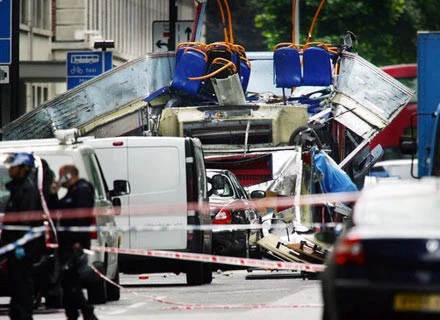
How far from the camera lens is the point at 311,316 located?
701 inches

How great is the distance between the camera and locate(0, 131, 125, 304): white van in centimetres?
1883

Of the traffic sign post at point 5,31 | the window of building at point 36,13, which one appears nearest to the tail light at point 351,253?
the traffic sign post at point 5,31

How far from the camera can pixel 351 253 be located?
40.4 ft

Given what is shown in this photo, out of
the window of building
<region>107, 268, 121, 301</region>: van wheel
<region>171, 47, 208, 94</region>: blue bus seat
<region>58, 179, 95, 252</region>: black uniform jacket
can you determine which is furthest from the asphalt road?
the window of building

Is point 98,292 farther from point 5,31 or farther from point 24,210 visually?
point 5,31

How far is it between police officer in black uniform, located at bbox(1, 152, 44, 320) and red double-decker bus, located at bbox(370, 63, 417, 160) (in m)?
38.2

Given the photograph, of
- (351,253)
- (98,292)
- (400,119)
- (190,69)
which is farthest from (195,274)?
(400,119)

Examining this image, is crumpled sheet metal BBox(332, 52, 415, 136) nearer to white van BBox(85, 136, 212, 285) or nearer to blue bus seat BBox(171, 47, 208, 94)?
blue bus seat BBox(171, 47, 208, 94)

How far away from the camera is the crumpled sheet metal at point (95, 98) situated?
3023 centimetres

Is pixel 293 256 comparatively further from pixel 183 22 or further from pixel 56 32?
pixel 56 32

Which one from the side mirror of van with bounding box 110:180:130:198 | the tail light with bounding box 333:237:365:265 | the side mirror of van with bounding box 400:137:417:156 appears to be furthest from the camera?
the side mirror of van with bounding box 400:137:417:156

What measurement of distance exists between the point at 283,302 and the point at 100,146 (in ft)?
12.3

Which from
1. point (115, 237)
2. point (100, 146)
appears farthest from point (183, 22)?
point (115, 237)

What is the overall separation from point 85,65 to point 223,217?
34.6 ft
